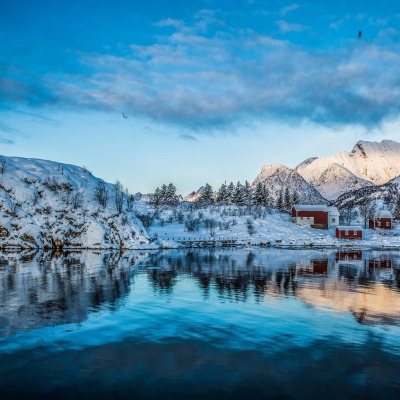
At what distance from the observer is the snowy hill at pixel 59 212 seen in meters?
69.0

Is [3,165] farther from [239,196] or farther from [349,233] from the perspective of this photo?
[239,196]

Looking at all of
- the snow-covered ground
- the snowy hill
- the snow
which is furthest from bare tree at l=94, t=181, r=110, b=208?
the snow-covered ground

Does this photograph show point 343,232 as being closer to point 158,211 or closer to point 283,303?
point 158,211

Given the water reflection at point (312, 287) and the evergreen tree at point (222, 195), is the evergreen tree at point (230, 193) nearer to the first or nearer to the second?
the evergreen tree at point (222, 195)

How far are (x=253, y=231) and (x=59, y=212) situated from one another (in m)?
45.4

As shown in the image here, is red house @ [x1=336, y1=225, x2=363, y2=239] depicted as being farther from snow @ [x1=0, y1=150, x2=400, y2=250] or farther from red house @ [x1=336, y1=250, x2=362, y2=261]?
red house @ [x1=336, y1=250, x2=362, y2=261]

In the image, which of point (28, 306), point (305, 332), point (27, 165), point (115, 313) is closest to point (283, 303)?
point (305, 332)

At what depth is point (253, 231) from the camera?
9700 centimetres

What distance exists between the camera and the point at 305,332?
556 inches

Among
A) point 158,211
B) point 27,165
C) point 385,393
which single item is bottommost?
point 385,393

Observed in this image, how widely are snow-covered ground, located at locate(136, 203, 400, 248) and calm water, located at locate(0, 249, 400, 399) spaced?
54.7 meters

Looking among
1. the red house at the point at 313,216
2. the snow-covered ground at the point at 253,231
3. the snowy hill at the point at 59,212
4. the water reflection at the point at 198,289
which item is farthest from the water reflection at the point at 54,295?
the red house at the point at 313,216

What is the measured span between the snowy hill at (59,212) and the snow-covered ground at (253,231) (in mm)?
9172

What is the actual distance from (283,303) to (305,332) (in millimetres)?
5294
